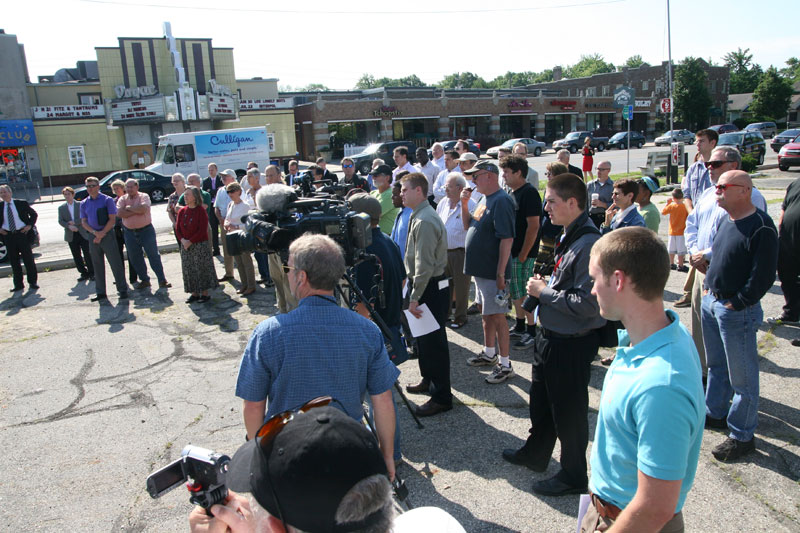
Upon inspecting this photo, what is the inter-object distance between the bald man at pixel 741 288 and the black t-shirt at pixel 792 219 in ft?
8.49

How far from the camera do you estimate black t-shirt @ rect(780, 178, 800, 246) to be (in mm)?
5547

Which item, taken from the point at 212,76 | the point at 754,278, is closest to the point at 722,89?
the point at 212,76

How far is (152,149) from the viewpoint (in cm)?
3603

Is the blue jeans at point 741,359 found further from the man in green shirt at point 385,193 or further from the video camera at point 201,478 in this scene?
the man in green shirt at point 385,193

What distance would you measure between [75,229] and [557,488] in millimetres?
9333

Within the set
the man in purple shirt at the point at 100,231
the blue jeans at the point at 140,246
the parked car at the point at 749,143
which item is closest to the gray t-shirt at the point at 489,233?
the blue jeans at the point at 140,246

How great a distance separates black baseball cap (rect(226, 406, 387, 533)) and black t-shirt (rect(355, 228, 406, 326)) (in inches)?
108

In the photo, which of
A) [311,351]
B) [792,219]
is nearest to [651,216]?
[792,219]

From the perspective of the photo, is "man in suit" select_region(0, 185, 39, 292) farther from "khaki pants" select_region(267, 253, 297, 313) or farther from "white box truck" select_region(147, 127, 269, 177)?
"white box truck" select_region(147, 127, 269, 177)

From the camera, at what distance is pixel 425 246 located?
172 inches

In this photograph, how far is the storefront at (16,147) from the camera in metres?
30.8

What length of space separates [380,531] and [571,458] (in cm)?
241

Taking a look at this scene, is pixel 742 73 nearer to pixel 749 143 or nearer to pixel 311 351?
pixel 749 143

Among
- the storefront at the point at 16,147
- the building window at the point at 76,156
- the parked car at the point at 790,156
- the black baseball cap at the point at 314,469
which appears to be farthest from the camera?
the building window at the point at 76,156
